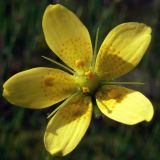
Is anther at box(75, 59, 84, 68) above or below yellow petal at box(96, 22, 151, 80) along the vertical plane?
below

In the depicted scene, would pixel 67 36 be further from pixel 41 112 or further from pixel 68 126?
pixel 41 112

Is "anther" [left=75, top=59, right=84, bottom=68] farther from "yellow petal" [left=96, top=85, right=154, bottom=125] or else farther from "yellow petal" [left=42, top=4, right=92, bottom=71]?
"yellow petal" [left=96, top=85, right=154, bottom=125]

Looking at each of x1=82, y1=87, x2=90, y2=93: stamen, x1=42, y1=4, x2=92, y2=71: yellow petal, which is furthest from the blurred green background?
x1=82, y1=87, x2=90, y2=93: stamen

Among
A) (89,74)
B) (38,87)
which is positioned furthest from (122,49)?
(38,87)

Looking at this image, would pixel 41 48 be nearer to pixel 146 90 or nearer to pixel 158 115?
pixel 158 115

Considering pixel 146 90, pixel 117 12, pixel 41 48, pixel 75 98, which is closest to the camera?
pixel 75 98

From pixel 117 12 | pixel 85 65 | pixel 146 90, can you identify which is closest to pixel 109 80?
pixel 85 65

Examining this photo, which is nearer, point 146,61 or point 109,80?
point 109,80
